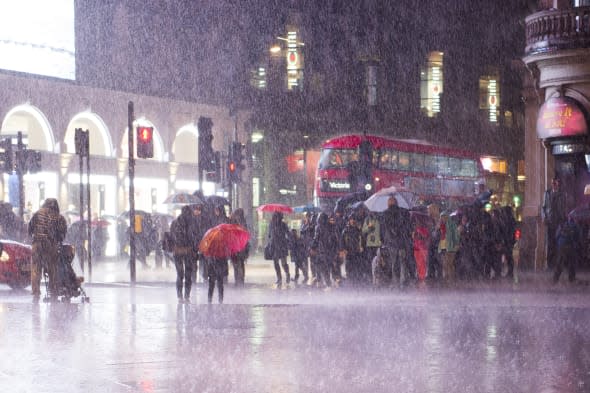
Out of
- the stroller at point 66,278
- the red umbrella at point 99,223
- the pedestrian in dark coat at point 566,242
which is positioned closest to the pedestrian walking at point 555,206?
the pedestrian in dark coat at point 566,242

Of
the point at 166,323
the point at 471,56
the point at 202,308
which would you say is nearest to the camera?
the point at 166,323

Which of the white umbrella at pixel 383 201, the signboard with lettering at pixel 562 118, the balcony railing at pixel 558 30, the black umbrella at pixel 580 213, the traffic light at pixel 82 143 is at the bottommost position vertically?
the black umbrella at pixel 580 213

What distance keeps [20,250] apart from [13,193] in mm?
20282

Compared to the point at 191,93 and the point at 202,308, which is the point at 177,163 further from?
the point at 202,308

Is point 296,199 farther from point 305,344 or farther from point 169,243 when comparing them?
point 305,344

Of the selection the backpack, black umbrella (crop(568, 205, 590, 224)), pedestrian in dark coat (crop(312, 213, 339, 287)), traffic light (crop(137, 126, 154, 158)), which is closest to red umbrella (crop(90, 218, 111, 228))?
traffic light (crop(137, 126, 154, 158))

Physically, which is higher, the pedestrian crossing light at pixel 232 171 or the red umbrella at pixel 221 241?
the pedestrian crossing light at pixel 232 171

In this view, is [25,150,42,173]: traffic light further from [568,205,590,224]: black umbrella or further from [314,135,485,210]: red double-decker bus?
[314,135,485,210]: red double-decker bus

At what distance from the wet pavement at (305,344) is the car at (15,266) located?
3.03 m

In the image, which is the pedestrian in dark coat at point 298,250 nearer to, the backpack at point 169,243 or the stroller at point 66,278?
the backpack at point 169,243

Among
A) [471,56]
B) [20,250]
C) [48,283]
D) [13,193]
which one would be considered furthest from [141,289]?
[471,56]

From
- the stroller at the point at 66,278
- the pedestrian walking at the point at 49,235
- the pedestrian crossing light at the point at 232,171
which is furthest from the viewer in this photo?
the pedestrian crossing light at the point at 232,171

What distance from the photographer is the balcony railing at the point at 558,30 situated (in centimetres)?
2942

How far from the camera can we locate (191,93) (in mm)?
59000
